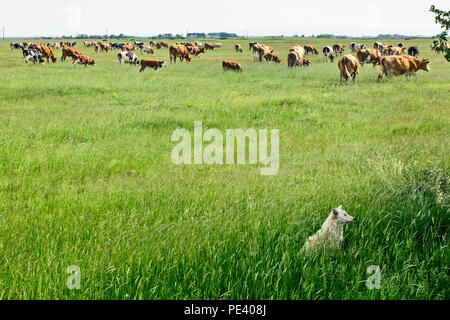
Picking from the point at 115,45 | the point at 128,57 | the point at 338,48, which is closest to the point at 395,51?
the point at 338,48

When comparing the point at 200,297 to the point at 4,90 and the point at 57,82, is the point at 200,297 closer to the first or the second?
the point at 4,90

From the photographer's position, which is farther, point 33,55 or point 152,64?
point 33,55

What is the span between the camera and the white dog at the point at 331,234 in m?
3.60

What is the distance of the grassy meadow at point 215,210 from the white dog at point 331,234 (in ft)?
0.42

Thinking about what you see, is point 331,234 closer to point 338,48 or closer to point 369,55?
point 369,55

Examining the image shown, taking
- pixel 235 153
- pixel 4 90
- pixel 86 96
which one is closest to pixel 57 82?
pixel 4 90

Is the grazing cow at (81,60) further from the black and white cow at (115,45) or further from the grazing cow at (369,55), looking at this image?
the black and white cow at (115,45)

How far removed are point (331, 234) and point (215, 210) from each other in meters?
1.84

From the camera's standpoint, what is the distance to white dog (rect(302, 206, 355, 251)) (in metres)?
3.60

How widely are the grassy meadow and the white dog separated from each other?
0.42 ft

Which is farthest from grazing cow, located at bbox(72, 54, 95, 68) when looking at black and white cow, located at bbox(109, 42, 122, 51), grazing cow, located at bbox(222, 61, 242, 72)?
black and white cow, located at bbox(109, 42, 122, 51)

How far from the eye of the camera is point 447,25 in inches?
212

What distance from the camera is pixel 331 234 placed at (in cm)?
364

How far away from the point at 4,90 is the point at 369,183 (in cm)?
1709
